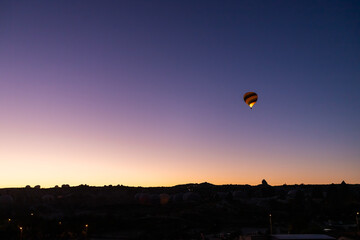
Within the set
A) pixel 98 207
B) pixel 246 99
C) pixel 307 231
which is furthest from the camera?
pixel 98 207

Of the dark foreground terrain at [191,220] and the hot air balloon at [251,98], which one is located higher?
the hot air balloon at [251,98]

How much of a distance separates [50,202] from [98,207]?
64.1 feet

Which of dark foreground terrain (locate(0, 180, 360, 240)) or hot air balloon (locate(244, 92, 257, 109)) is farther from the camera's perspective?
dark foreground terrain (locate(0, 180, 360, 240))

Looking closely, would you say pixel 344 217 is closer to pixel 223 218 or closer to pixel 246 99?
pixel 223 218

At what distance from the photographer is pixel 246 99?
51.9 meters

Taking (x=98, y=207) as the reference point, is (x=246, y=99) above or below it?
above

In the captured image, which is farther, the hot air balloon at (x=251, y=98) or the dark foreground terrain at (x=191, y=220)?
the dark foreground terrain at (x=191, y=220)

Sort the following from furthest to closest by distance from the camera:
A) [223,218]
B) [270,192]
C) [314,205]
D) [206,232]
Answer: [270,192], [314,205], [223,218], [206,232]

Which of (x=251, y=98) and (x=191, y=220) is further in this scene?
(x=191, y=220)

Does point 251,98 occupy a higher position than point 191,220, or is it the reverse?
point 251,98

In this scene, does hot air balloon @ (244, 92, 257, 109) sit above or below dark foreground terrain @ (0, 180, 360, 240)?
above

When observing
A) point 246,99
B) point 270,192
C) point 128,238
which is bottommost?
point 128,238

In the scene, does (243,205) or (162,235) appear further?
(243,205)

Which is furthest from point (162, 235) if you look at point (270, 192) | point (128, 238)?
point (270, 192)
